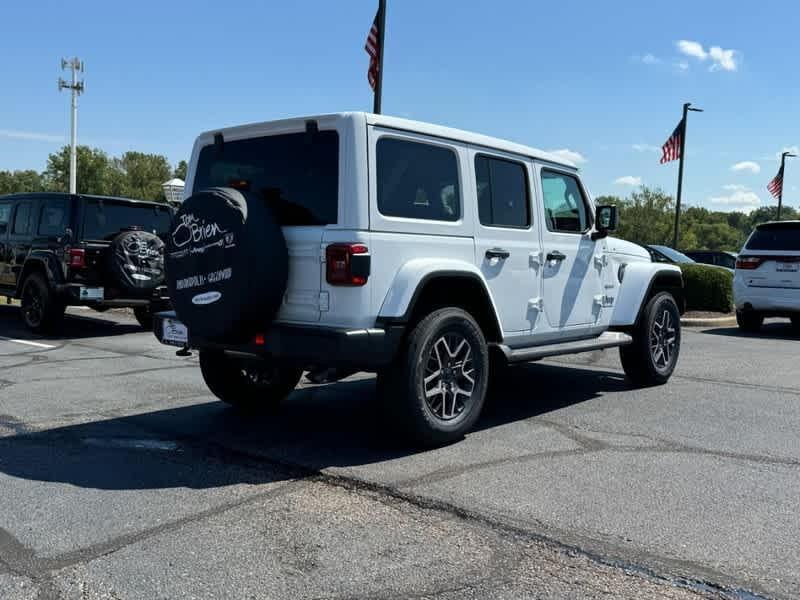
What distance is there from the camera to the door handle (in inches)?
203

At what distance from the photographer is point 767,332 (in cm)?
1301

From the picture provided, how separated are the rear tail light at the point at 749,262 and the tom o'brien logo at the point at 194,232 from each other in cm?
1025

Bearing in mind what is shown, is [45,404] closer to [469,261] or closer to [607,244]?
[469,261]

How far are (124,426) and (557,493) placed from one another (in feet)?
10.3

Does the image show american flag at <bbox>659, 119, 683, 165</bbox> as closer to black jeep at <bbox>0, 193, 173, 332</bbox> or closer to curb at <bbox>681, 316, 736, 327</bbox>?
curb at <bbox>681, 316, 736, 327</bbox>

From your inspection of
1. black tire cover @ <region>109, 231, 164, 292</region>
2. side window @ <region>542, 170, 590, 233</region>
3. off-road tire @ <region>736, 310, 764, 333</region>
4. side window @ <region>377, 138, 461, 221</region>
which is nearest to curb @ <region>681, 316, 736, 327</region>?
off-road tire @ <region>736, 310, 764, 333</region>

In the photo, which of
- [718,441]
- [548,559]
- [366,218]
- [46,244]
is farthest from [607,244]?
[46,244]

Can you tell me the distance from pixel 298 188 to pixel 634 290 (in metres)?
3.56

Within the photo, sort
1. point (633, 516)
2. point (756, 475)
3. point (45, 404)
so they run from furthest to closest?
point (45, 404), point (756, 475), point (633, 516)

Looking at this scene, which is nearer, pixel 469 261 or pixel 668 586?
pixel 668 586

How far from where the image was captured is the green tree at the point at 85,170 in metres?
65.2

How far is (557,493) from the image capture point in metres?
3.96

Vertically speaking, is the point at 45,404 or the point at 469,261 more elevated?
the point at 469,261

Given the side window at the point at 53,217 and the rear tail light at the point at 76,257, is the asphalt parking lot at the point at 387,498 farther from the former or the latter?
the side window at the point at 53,217
